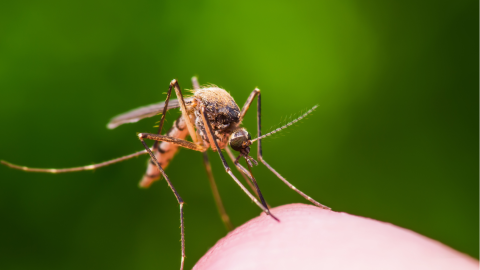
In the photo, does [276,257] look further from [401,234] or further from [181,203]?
[181,203]

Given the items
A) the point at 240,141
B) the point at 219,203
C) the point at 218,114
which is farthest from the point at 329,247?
the point at 219,203

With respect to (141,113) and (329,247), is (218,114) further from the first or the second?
(329,247)

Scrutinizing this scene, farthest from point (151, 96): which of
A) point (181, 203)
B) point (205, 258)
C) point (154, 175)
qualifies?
point (205, 258)

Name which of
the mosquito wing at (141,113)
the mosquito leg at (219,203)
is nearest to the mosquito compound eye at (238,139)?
the mosquito wing at (141,113)

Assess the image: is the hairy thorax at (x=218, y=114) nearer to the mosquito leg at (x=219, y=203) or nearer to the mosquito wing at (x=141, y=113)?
the mosquito wing at (x=141, y=113)

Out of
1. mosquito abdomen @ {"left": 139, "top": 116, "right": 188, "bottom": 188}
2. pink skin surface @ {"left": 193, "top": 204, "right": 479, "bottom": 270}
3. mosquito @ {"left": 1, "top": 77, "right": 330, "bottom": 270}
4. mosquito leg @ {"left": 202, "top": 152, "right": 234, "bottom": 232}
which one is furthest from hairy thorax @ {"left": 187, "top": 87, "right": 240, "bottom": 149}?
pink skin surface @ {"left": 193, "top": 204, "right": 479, "bottom": 270}

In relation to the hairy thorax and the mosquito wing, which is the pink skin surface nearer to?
the hairy thorax

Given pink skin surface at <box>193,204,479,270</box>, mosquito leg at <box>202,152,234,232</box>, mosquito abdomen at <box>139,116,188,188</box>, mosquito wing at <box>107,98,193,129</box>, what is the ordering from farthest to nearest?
mosquito leg at <box>202,152,234,232</box>
mosquito abdomen at <box>139,116,188,188</box>
mosquito wing at <box>107,98,193,129</box>
pink skin surface at <box>193,204,479,270</box>
